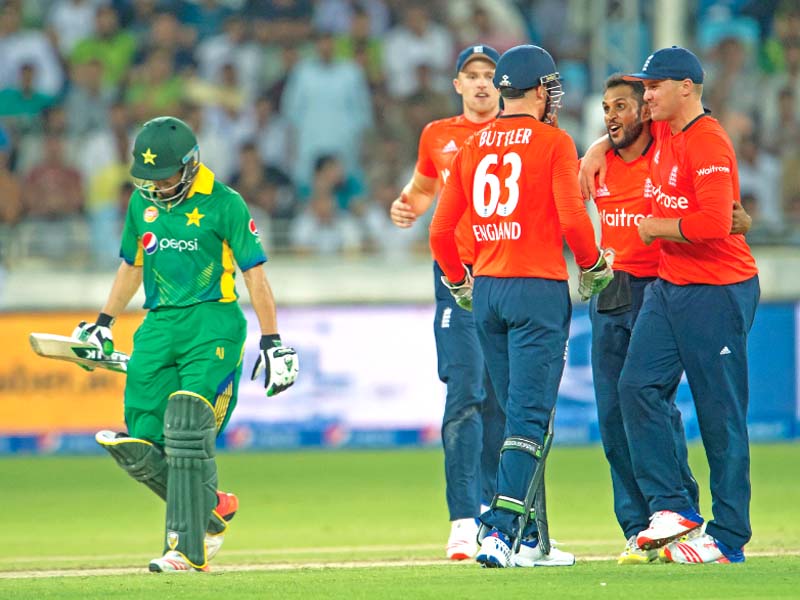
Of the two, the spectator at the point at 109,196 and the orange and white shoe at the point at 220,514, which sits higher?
the spectator at the point at 109,196

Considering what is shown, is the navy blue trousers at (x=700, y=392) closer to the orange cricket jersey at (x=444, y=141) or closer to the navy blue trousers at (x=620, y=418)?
the navy blue trousers at (x=620, y=418)

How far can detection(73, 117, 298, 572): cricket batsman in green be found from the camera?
7.85 m

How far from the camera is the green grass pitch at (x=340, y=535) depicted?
6.79 meters

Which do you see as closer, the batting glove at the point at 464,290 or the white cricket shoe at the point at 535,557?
the white cricket shoe at the point at 535,557

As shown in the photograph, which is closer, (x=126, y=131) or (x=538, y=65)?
(x=538, y=65)

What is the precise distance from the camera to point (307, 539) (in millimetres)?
10328

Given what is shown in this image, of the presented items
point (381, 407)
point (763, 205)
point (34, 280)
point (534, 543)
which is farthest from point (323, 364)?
point (534, 543)

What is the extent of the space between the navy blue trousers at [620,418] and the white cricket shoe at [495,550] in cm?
100

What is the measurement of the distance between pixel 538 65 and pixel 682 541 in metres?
2.48

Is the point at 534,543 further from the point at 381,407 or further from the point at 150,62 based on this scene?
the point at 150,62

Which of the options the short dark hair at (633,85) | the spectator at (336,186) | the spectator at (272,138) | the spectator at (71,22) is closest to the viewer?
the short dark hair at (633,85)

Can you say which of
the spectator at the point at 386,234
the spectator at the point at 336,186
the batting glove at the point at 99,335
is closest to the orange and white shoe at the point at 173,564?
the batting glove at the point at 99,335

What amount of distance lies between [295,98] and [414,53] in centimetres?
185

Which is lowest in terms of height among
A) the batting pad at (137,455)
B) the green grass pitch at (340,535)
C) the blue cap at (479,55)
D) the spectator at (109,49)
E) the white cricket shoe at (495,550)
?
the green grass pitch at (340,535)
